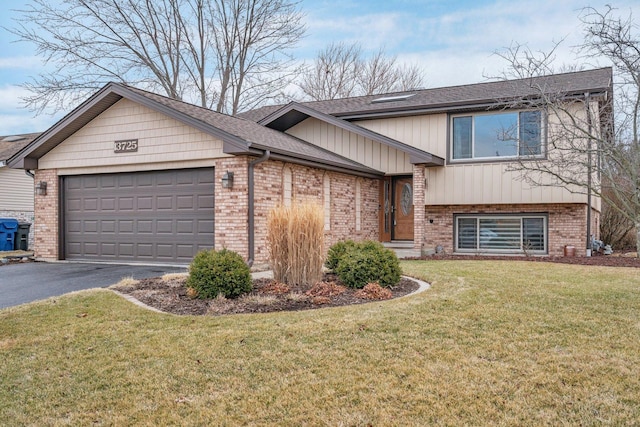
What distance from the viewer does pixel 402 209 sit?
15.6m

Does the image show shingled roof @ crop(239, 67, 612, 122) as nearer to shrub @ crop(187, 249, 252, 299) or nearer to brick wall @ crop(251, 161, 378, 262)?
brick wall @ crop(251, 161, 378, 262)

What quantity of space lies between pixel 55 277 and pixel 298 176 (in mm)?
5553

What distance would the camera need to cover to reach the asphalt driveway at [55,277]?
7953mm

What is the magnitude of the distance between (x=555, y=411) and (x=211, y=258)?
471 cm

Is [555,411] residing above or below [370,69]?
below

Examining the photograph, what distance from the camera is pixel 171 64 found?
80.8 feet

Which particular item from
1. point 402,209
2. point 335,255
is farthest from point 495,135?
point 335,255

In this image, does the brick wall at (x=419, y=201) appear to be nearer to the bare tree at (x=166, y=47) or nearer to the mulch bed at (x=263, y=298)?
the mulch bed at (x=263, y=298)

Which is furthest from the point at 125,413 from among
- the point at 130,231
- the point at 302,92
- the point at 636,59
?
the point at 302,92

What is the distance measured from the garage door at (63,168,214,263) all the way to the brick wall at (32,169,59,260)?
247 mm

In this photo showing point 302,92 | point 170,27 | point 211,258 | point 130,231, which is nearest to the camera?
point 211,258

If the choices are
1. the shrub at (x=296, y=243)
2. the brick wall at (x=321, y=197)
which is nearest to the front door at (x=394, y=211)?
the brick wall at (x=321, y=197)

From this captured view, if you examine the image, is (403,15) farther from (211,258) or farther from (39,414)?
(39,414)

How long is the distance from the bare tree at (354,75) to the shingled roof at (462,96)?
13.8 metres
